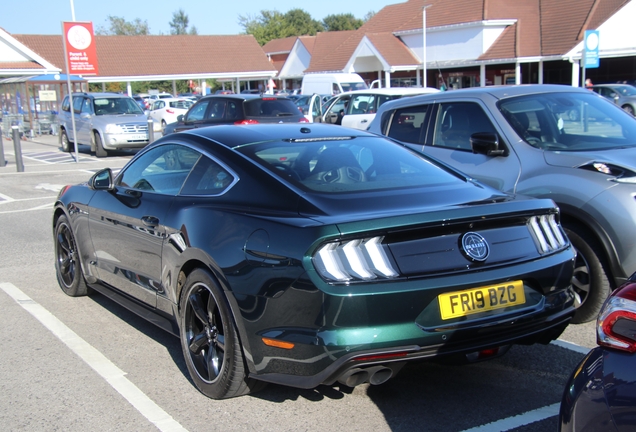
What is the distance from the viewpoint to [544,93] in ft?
21.3

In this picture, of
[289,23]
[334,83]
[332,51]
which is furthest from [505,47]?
[289,23]

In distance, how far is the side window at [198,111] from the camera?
16797 millimetres

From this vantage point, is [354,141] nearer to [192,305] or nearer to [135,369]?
[192,305]

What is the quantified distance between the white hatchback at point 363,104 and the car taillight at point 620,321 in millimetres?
13977

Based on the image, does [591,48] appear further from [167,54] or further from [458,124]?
[167,54]

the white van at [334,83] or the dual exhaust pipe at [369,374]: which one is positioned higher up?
the white van at [334,83]

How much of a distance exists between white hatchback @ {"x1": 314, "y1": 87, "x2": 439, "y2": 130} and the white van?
46.0 feet

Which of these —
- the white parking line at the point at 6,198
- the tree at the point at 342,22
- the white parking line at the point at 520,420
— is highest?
the tree at the point at 342,22

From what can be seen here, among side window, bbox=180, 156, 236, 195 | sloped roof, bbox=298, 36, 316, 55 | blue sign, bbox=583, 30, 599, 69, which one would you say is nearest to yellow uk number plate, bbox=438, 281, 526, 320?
side window, bbox=180, 156, 236, 195

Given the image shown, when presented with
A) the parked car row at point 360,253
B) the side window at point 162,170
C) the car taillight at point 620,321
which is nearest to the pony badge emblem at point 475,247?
the parked car row at point 360,253

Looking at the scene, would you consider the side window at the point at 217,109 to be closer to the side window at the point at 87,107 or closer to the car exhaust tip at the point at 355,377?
the side window at the point at 87,107

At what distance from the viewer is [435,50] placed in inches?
1766

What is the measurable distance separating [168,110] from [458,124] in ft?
91.4

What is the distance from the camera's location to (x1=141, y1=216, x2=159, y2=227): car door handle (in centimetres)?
467
